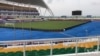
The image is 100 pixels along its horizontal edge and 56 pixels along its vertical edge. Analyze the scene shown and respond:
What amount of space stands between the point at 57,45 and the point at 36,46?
78cm

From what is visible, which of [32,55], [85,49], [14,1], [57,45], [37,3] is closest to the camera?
[32,55]

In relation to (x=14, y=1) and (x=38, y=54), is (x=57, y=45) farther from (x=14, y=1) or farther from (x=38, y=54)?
(x=14, y=1)

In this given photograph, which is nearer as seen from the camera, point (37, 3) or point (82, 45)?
point (82, 45)

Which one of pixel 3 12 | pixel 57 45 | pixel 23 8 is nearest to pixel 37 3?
pixel 23 8

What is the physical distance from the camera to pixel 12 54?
7867 mm

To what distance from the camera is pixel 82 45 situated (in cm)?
873

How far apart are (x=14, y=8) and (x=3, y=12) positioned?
2633 millimetres

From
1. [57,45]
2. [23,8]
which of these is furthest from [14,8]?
[57,45]

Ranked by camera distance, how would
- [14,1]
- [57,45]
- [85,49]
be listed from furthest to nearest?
1. [14,1]
2. [57,45]
3. [85,49]

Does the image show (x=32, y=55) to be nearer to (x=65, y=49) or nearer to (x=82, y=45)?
(x=65, y=49)

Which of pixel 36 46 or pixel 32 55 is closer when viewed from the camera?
pixel 32 55

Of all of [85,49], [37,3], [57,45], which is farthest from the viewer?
[37,3]

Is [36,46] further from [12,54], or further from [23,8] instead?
[23,8]

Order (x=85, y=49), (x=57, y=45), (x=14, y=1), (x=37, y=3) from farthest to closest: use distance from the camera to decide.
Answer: (x=37, y=3) < (x=14, y=1) < (x=57, y=45) < (x=85, y=49)
